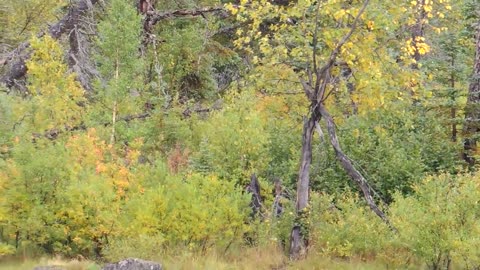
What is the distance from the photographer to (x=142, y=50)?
19.5m

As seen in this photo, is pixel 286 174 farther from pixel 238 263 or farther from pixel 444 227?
pixel 444 227

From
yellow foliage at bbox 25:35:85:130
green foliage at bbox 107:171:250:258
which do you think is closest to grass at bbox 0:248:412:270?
green foliage at bbox 107:171:250:258

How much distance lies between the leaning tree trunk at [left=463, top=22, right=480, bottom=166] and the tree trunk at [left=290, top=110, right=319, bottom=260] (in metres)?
5.52

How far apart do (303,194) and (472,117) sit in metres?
6.87

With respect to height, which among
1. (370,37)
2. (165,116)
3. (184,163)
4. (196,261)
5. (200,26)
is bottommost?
(196,261)

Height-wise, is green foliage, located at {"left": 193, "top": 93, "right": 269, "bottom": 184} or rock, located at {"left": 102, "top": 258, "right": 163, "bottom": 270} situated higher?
green foliage, located at {"left": 193, "top": 93, "right": 269, "bottom": 184}

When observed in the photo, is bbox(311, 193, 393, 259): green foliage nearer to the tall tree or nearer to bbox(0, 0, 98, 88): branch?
the tall tree

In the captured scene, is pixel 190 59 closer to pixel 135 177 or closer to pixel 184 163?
pixel 184 163

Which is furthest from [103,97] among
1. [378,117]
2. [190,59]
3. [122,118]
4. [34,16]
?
[34,16]

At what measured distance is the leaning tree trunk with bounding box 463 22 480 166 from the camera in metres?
14.2

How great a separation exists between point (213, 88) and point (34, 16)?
32.8ft

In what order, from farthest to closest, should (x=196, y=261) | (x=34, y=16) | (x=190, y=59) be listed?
(x=34, y=16)
(x=190, y=59)
(x=196, y=261)

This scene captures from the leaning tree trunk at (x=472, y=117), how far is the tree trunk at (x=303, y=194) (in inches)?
217

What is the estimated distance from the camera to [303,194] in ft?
33.6
